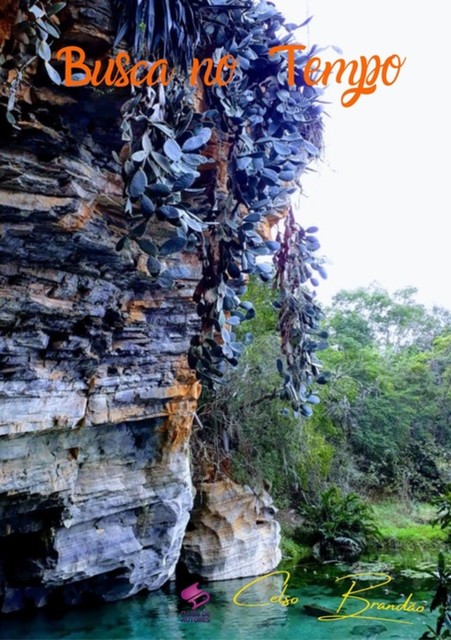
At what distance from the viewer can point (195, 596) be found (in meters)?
5.12

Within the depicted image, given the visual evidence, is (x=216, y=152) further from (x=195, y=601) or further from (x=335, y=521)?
(x=335, y=521)

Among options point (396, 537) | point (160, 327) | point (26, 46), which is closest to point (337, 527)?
point (396, 537)

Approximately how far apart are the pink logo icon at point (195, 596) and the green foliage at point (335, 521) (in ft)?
8.33

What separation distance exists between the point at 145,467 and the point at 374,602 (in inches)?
101

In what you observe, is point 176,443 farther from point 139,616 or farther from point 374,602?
point 374,602

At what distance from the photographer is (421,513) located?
386 inches

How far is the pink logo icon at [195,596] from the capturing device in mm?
4953

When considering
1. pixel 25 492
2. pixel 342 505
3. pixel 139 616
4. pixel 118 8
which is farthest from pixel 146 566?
pixel 118 8

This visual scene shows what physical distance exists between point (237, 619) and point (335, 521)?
3405 mm

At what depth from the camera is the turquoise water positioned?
4105 mm
